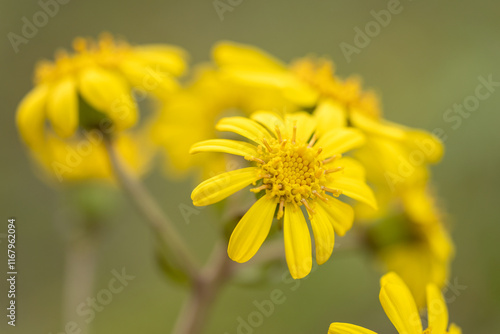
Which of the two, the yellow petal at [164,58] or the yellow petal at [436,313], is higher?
the yellow petal at [164,58]

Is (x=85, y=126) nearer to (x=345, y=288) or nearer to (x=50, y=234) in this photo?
(x=345, y=288)

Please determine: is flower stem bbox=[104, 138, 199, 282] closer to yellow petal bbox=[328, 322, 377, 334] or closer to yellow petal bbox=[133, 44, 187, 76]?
yellow petal bbox=[133, 44, 187, 76]

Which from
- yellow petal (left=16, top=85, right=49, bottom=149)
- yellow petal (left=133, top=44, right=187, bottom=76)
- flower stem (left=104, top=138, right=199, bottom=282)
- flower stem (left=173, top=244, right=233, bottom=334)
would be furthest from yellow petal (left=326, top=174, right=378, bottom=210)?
yellow petal (left=16, top=85, right=49, bottom=149)

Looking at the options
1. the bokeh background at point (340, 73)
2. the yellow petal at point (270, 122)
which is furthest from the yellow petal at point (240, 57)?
the bokeh background at point (340, 73)

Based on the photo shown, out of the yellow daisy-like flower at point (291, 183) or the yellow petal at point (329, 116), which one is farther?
the yellow petal at point (329, 116)

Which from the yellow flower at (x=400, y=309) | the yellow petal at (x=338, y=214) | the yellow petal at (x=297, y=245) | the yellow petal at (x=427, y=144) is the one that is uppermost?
the yellow petal at (x=427, y=144)

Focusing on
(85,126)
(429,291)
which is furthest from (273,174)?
(85,126)

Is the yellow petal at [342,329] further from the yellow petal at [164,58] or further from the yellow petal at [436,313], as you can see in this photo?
the yellow petal at [164,58]

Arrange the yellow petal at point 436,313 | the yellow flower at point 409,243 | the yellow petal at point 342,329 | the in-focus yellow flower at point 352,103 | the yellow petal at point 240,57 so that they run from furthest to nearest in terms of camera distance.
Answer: the yellow flower at point 409,243
the yellow petal at point 240,57
the in-focus yellow flower at point 352,103
the yellow petal at point 436,313
the yellow petal at point 342,329
